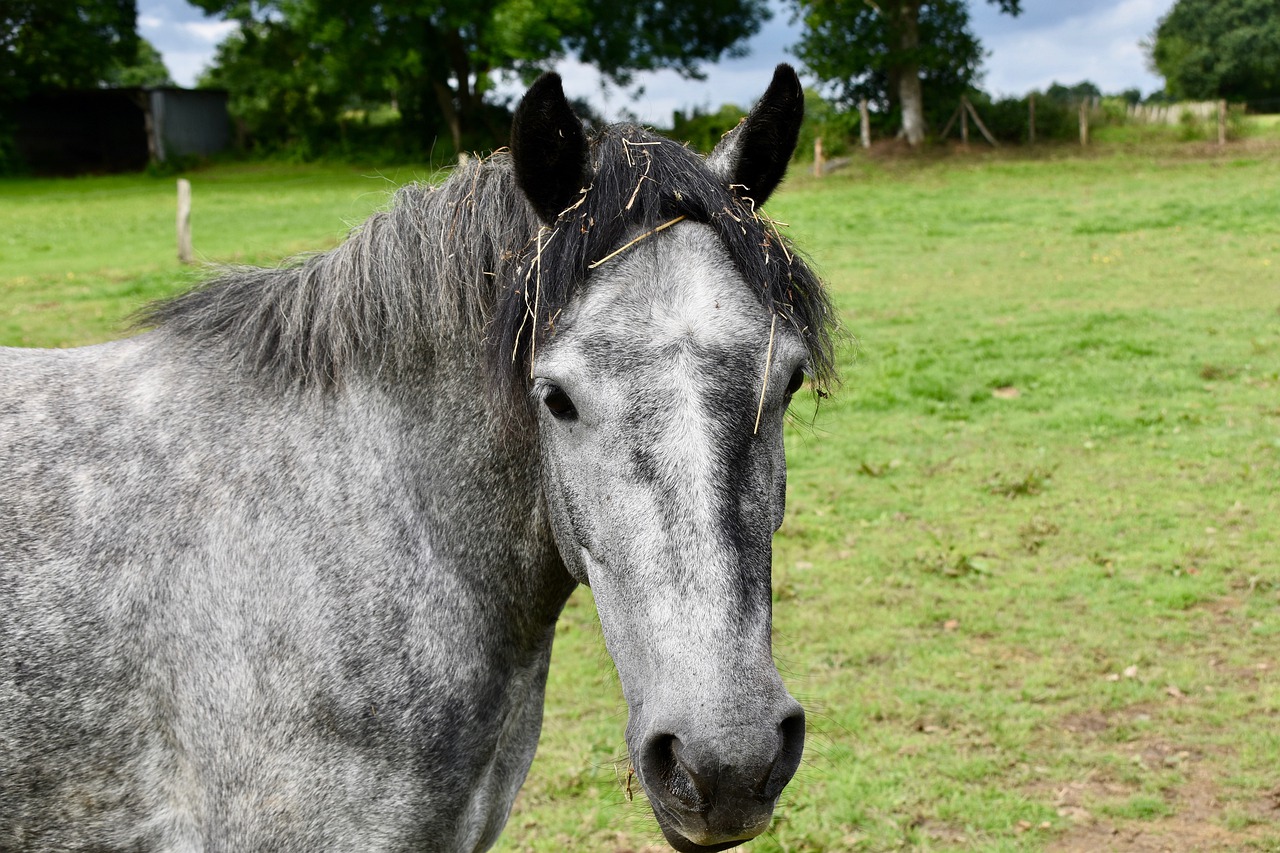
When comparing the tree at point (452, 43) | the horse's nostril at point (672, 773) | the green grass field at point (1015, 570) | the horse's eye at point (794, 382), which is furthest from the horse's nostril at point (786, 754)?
the tree at point (452, 43)

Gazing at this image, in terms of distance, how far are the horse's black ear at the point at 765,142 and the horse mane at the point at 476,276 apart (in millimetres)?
119

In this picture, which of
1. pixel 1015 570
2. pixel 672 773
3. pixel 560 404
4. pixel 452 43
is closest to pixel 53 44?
pixel 452 43

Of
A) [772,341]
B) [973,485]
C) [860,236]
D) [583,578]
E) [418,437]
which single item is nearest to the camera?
[772,341]

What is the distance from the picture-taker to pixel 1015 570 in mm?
6754

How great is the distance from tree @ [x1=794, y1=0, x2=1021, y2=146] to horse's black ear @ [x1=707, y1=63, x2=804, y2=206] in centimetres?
3140

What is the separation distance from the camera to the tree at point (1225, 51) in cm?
5662

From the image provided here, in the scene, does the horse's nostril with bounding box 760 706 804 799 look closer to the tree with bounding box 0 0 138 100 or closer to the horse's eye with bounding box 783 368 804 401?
the horse's eye with bounding box 783 368 804 401

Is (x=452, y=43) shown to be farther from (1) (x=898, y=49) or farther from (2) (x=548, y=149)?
(2) (x=548, y=149)

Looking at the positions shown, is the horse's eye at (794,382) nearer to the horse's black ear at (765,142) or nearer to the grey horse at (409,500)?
the grey horse at (409,500)

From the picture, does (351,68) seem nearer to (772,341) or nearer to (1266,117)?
(1266,117)

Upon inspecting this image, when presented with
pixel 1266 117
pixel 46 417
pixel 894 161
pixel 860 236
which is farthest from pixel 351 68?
pixel 46 417

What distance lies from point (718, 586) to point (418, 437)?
102 centimetres

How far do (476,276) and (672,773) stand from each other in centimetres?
130

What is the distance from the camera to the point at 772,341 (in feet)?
7.52
